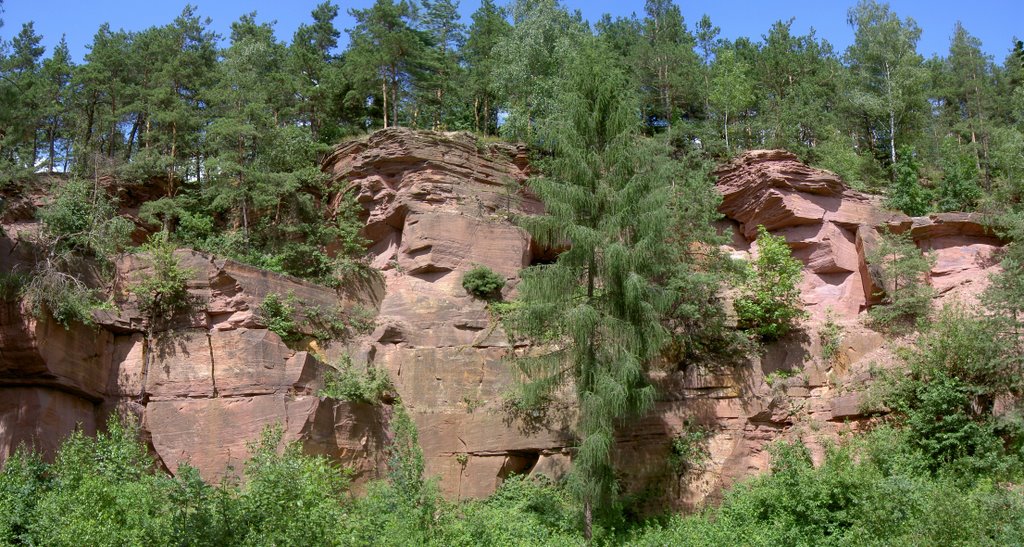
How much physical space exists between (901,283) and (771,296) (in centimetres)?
455

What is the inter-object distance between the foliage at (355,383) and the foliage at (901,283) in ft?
47.8

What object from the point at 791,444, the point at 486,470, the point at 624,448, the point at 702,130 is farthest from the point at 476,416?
the point at 702,130

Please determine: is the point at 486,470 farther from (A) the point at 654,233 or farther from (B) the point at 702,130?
(B) the point at 702,130

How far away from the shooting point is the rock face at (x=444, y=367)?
Result: 2200 cm

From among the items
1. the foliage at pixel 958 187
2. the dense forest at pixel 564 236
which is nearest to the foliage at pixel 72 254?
the dense forest at pixel 564 236

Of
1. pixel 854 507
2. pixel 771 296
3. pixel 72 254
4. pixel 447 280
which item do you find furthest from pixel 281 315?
pixel 854 507

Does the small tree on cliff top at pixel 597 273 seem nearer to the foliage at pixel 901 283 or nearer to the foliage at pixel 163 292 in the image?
the foliage at pixel 901 283

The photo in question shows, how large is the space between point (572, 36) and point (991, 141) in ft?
61.1

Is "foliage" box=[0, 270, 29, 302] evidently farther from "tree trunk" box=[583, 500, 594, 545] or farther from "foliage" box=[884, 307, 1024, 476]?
"foliage" box=[884, 307, 1024, 476]

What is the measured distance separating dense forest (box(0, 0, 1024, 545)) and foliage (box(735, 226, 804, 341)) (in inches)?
3.1

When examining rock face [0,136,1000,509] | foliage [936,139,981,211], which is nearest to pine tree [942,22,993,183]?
foliage [936,139,981,211]

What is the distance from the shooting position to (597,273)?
22.7 meters

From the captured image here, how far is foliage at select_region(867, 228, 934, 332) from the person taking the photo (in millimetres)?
26078

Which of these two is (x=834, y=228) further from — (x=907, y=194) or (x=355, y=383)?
(x=355, y=383)
